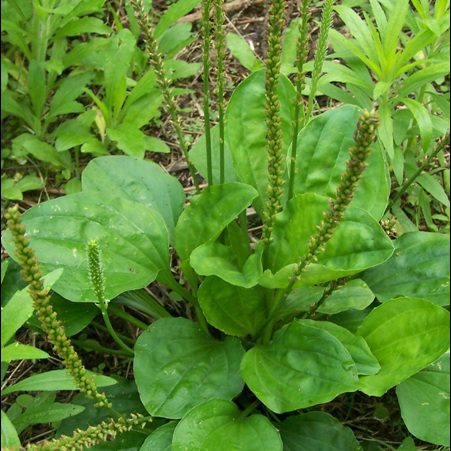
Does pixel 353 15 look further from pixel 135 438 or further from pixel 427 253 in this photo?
pixel 135 438

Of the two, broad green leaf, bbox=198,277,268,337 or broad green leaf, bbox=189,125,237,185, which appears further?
broad green leaf, bbox=189,125,237,185

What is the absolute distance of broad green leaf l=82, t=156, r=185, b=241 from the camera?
98.6 inches

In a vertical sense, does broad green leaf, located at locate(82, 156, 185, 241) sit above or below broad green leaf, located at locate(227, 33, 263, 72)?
below

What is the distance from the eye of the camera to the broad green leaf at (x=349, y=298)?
213 cm

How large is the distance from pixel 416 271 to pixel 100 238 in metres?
1.21

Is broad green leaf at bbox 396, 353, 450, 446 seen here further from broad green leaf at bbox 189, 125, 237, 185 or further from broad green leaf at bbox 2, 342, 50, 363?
broad green leaf at bbox 2, 342, 50, 363

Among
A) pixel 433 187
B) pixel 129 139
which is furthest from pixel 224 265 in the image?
pixel 433 187

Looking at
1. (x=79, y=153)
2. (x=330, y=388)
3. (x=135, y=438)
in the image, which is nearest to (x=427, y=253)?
(x=330, y=388)

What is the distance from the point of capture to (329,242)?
78.0 inches

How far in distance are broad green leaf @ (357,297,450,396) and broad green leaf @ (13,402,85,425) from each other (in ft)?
3.23

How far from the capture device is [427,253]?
2227 mm

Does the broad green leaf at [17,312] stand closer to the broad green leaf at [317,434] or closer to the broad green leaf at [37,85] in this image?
the broad green leaf at [317,434]

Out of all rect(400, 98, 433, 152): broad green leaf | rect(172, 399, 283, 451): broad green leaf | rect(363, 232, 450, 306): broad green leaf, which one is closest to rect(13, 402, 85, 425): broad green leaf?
rect(172, 399, 283, 451): broad green leaf

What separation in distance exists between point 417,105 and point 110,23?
2038mm
